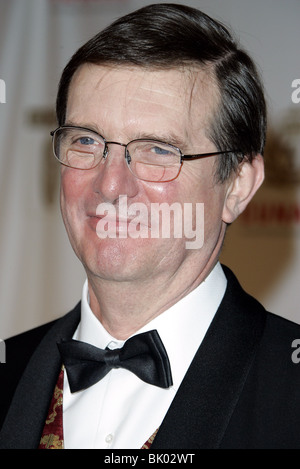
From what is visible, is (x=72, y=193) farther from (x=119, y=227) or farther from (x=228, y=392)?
(x=228, y=392)

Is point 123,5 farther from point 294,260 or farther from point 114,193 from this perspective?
point 114,193

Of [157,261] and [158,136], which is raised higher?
[158,136]

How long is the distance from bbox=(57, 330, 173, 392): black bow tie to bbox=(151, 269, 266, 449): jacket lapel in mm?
61

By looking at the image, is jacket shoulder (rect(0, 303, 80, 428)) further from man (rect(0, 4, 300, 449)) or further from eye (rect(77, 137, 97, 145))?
eye (rect(77, 137, 97, 145))

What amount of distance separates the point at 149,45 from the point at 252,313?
0.60 meters

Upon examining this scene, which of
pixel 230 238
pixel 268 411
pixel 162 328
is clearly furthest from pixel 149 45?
pixel 230 238

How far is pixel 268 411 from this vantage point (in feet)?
4.95

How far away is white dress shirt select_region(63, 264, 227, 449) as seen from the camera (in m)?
1.59

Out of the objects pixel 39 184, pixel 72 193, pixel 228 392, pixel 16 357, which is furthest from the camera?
pixel 39 184

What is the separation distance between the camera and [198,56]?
1682 mm

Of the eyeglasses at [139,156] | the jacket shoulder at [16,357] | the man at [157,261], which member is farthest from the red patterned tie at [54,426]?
the eyeglasses at [139,156]

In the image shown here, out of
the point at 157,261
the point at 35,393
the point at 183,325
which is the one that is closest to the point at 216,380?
the point at 183,325

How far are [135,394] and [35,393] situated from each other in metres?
0.24

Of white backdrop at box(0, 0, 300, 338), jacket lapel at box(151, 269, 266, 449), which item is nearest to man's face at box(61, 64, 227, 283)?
jacket lapel at box(151, 269, 266, 449)
